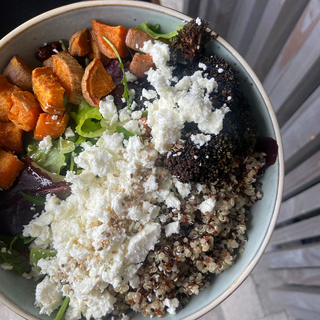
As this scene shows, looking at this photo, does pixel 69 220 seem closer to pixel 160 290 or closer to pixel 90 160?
pixel 90 160

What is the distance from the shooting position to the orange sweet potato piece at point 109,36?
1.44m

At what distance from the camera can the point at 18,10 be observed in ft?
5.72

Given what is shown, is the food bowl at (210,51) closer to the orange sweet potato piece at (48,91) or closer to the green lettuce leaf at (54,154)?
the orange sweet potato piece at (48,91)

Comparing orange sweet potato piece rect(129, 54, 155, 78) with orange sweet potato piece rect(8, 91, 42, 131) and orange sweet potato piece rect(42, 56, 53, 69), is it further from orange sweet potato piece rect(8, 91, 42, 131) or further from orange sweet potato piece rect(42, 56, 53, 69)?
orange sweet potato piece rect(8, 91, 42, 131)

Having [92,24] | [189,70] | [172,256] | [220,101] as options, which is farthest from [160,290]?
[92,24]

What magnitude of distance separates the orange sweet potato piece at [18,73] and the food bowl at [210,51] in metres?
0.04

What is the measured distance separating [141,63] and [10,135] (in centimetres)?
73

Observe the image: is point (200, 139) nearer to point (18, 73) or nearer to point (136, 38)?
point (136, 38)

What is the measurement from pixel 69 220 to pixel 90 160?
0.99 ft

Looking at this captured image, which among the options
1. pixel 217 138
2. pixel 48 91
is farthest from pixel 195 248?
pixel 48 91

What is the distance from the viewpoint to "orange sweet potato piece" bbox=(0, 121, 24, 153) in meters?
1.46

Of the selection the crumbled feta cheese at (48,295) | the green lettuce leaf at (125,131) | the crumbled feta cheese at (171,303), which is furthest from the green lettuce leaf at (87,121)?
the crumbled feta cheese at (171,303)

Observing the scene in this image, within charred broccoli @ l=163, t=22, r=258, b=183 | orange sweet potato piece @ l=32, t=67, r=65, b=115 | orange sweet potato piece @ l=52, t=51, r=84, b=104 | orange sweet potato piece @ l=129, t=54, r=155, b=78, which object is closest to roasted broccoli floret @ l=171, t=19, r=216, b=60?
charred broccoli @ l=163, t=22, r=258, b=183

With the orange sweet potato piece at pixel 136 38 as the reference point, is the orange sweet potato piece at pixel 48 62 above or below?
below
